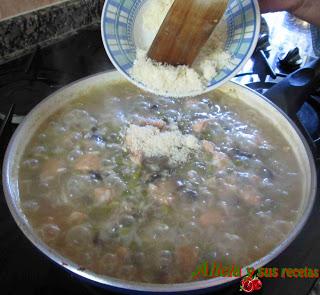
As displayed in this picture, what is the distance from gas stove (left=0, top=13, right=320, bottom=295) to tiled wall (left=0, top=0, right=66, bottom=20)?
19 cm

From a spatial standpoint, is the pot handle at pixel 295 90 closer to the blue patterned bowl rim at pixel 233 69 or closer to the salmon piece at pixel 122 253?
the blue patterned bowl rim at pixel 233 69

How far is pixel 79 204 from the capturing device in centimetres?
115

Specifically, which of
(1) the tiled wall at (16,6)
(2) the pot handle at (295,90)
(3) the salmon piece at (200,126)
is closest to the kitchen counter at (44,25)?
(1) the tiled wall at (16,6)

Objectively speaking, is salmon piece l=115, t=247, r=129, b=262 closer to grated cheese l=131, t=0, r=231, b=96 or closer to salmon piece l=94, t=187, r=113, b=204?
salmon piece l=94, t=187, r=113, b=204

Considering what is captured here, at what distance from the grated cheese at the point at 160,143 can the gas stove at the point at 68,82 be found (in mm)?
438

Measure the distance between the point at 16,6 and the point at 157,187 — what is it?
1.05m

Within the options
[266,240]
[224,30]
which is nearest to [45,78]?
[224,30]

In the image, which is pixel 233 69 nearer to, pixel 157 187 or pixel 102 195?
pixel 157 187

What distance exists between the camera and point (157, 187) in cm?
120

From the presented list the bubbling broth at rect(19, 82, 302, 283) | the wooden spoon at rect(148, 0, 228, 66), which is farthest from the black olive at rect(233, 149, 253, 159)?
the wooden spoon at rect(148, 0, 228, 66)

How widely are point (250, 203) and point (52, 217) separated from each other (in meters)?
0.62

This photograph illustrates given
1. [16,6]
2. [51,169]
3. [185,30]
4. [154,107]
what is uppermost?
[185,30]

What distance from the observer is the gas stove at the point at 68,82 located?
109cm

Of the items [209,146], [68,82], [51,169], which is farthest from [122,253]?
[68,82]
